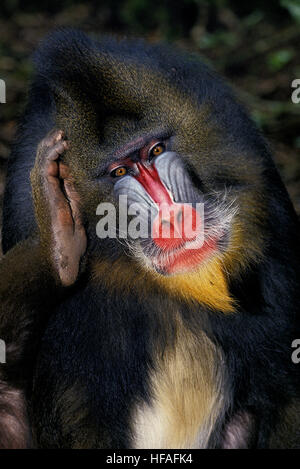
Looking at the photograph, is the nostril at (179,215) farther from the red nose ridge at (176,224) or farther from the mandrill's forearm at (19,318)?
the mandrill's forearm at (19,318)

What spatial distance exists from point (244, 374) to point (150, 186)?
1.11 m

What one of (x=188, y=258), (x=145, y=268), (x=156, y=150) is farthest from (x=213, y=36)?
(x=188, y=258)

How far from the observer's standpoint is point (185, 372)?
393 centimetres

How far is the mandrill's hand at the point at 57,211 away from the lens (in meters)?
3.46

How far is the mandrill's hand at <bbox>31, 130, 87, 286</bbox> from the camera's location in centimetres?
346

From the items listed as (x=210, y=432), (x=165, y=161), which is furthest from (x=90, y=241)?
(x=210, y=432)

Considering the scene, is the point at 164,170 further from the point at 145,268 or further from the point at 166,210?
the point at 145,268

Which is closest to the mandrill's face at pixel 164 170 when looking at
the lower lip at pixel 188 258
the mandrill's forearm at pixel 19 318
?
the lower lip at pixel 188 258

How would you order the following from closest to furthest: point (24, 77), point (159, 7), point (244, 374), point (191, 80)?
point (191, 80)
point (244, 374)
point (24, 77)
point (159, 7)

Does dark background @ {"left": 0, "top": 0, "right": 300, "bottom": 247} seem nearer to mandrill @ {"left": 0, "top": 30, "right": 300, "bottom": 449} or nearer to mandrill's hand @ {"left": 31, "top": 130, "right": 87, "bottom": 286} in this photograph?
mandrill @ {"left": 0, "top": 30, "right": 300, "bottom": 449}

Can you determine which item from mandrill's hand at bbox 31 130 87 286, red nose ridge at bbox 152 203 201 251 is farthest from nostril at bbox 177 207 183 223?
mandrill's hand at bbox 31 130 87 286

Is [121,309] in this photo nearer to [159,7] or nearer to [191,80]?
[191,80]

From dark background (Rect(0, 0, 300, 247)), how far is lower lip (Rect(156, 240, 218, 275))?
353 centimetres

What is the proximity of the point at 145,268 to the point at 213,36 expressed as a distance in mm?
5885
